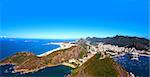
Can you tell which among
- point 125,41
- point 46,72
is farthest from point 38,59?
point 125,41

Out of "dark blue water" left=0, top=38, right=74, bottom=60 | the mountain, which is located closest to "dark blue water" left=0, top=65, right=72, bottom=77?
"dark blue water" left=0, top=38, right=74, bottom=60

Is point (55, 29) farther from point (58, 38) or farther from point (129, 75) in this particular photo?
point (129, 75)

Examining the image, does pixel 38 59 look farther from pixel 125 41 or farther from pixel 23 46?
pixel 125 41

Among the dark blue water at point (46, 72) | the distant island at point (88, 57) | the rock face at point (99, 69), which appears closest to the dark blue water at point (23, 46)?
the distant island at point (88, 57)

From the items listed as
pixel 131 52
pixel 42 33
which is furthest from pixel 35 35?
pixel 131 52

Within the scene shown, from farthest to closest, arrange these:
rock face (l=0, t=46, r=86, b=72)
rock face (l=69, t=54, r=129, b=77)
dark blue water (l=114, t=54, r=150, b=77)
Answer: dark blue water (l=114, t=54, r=150, b=77) < rock face (l=0, t=46, r=86, b=72) < rock face (l=69, t=54, r=129, b=77)

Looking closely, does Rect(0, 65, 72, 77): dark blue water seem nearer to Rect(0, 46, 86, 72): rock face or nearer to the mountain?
Rect(0, 46, 86, 72): rock face
